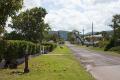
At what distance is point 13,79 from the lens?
53.2 feet

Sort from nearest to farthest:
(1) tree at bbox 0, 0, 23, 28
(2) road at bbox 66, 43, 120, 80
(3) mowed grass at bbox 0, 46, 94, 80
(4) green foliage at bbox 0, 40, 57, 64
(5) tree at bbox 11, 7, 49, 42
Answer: (1) tree at bbox 0, 0, 23, 28 → (3) mowed grass at bbox 0, 46, 94, 80 → (2) road at bbox 66, 43, 120, 80 → (4) green foliage at bbox 0, 40, 57, 64 → (5) tree at bbox 11, 7, 49, 42

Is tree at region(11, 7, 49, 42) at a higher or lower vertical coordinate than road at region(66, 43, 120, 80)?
higher

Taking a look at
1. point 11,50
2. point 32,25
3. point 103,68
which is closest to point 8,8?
point 11,50

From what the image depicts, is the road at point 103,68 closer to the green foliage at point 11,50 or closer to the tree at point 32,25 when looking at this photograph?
the green foliage at point 11,50

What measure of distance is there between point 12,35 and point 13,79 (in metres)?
41.4

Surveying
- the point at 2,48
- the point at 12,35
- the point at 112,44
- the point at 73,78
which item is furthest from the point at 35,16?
the point at 73,78

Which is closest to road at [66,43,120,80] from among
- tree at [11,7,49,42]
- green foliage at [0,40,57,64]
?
green foliage at [0,40,57,64]

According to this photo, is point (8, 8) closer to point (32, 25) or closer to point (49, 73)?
point (49, 73)

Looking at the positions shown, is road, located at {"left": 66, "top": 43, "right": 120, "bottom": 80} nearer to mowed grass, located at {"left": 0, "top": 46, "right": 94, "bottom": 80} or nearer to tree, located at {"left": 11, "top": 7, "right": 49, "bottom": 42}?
mowed grass, located at {"left": 0, "top": 46, "right": 94, "bottom": 80}

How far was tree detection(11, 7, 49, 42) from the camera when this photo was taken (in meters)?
59.4

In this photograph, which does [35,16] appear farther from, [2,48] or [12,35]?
[2,48]

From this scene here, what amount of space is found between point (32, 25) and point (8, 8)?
43.8m

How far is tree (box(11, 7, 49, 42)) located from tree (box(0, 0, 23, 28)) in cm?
4238

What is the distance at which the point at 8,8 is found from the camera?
16.0 m
